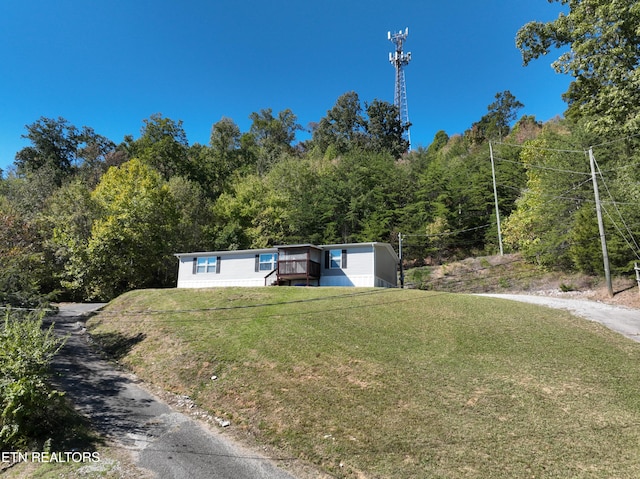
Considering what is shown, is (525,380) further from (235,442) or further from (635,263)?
(635,263)

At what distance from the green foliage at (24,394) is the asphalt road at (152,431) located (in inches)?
44.7

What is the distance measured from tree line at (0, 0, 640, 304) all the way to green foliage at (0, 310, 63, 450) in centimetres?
492

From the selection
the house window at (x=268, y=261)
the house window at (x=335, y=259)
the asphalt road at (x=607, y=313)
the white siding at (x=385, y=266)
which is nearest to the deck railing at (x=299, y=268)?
the house window at (x=335, y=259)

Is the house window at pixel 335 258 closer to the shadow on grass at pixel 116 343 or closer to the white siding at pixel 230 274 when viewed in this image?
the white siding at pixel 230 274

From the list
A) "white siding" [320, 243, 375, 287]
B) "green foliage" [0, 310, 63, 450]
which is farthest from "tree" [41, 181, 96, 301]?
"green foliage" [0, 310, 63, 450]

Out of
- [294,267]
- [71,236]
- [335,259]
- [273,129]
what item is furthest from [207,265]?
[273,129]

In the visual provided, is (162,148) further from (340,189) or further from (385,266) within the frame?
(385,266)

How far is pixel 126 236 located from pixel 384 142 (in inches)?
1709

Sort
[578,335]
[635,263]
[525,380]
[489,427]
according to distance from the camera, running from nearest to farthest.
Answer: [489,427] < [525,380] < [578,335] < [635,263]

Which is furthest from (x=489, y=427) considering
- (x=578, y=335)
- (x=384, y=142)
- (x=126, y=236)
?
(x=384, y=142)

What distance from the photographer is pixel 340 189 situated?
4181 cm

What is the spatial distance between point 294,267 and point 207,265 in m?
7.37

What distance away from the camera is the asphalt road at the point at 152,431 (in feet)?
21.5

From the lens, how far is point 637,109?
13.8 m
